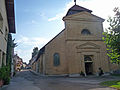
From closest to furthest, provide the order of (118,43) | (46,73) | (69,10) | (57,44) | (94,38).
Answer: (118,43) < (46,73) < (57,44) < (94,38) < (69,10)

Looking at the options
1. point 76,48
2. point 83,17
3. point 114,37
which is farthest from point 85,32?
point 114,37

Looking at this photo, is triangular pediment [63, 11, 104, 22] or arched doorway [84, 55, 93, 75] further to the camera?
triangular pediment [63, 11, 104, 22]

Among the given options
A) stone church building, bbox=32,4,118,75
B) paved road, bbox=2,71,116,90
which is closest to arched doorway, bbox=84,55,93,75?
stone church building, bbox=32,4,118,75

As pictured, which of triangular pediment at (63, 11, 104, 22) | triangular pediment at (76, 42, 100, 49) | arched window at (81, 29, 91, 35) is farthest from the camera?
arched window at (81, 29, 91, 35)

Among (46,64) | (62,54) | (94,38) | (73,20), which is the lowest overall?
(46,64)

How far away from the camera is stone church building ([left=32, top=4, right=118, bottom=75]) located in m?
21.2

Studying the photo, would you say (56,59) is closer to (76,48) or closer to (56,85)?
(76,48)

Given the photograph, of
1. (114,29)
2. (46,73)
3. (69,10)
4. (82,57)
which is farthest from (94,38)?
(114,29)

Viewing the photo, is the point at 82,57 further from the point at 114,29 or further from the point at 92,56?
the point at 114,29

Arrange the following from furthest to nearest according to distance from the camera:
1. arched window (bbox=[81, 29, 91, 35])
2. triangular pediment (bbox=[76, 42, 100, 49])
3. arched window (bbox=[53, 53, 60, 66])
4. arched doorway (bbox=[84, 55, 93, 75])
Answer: arched window (bbox=[81, 29, 91, 35]), arched doorway (bbox=[84, 55, 93, 75]), triangular pediment (bbox=[76, 42, 100, 49]), arched window (bbox=[53, 53, 60, 66])

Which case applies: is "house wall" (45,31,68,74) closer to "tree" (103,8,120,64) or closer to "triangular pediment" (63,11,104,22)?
"triangular pediment" (63,11,104,22)

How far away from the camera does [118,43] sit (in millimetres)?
9445

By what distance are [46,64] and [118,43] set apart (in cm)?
1374

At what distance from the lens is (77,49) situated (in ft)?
72.9
